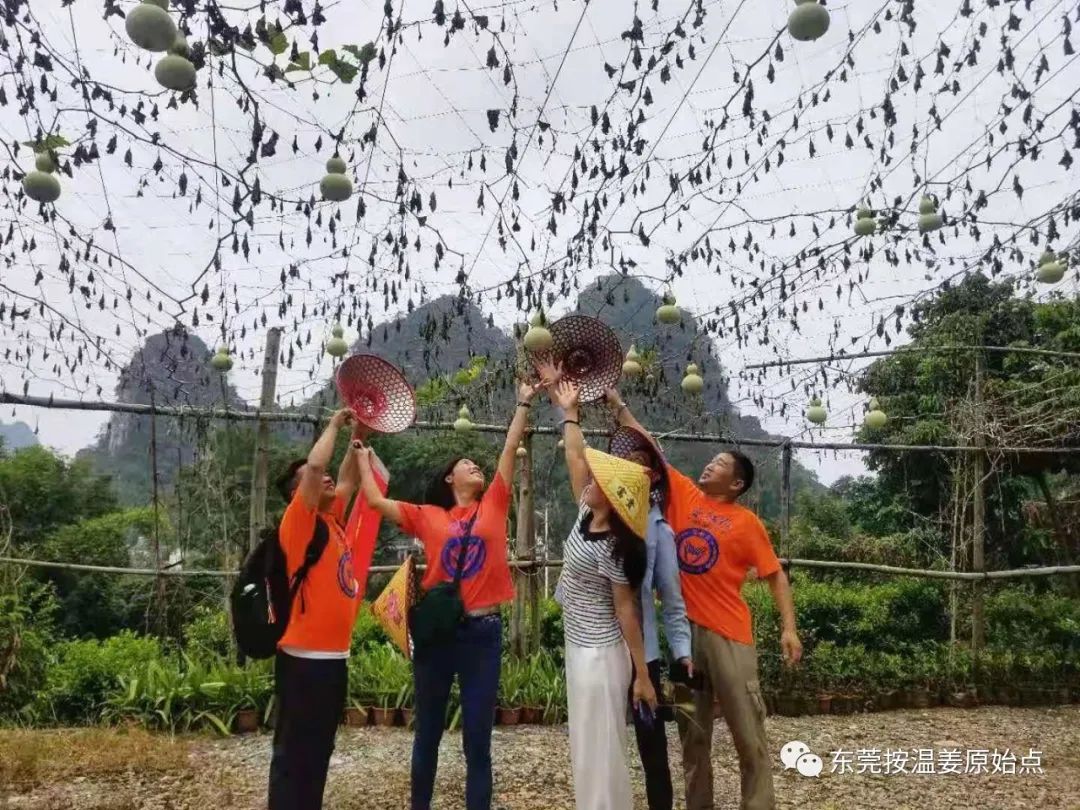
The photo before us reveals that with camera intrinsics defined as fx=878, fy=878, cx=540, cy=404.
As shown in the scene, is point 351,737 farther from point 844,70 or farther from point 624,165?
point 844,70

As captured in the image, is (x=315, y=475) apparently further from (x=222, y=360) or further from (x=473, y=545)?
(x=222, y=360)

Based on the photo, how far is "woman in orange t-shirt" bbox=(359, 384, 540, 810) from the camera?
7.88 ft

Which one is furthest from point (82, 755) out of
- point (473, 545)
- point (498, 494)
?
point (498, 494)

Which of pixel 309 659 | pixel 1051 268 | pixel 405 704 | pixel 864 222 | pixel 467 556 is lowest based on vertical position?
pixel 405 704

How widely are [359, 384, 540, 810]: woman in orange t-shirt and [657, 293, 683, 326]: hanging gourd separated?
754mm

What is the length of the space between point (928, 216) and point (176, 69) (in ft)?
7.34

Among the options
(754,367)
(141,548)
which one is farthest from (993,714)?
(141,548)

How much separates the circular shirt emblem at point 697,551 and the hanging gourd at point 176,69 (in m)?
1.79

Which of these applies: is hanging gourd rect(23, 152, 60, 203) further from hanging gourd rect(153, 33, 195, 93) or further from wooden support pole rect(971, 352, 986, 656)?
wooden support pole rect(971, 352, 986, 656)

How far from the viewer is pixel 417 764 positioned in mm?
2426

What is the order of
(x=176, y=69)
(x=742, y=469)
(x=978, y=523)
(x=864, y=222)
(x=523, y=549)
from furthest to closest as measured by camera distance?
(x=978, y=523)
(x=523, y=549)
(x=864, y=222)
(x=742, y=469)
(x=176, y=69)

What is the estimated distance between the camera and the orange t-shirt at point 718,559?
8.56 feet

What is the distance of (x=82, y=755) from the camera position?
11.6 ft

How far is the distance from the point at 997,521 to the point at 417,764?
8.42 meters
